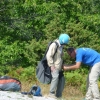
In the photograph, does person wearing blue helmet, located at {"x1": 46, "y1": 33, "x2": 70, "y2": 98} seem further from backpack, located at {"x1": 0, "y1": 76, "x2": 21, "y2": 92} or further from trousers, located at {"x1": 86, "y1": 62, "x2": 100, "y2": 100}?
backpack, located at {"x1": 0, "y1": 76, "x2": 21, "y2": 92}

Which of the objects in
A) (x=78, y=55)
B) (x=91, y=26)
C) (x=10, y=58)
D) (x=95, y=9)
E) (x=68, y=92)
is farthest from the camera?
(x=95, y=9)

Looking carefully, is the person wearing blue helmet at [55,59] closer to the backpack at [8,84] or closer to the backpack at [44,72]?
the backpack at [44,72]

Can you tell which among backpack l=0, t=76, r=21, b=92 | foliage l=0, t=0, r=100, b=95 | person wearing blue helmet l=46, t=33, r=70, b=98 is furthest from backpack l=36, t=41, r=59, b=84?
foliage l=0, t=0, r=100, b=95

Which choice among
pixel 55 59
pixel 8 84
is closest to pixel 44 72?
pixel 55 59

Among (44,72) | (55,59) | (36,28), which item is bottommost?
(36,28)

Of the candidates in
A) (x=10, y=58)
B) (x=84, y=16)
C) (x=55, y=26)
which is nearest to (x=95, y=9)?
(x=84, y=16)

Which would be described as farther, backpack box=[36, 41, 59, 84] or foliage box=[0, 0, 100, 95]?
foliage box=[0, 0, 100, 95]

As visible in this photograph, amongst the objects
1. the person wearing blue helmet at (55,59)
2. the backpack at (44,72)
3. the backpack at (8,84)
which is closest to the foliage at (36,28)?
the backpack at (44,72)

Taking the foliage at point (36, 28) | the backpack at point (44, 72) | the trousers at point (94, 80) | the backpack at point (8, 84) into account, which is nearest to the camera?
the backpack at point (8, 84)

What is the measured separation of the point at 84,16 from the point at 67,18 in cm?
102

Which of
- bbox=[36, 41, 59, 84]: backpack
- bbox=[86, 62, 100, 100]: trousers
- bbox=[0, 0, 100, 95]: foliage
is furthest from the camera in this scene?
bbox=[0, 0, 100, 95]: foliage

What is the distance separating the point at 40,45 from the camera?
2358cm

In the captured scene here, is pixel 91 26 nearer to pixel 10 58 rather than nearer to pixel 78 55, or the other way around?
pixel 10 58

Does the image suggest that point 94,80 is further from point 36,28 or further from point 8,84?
point 36,28
